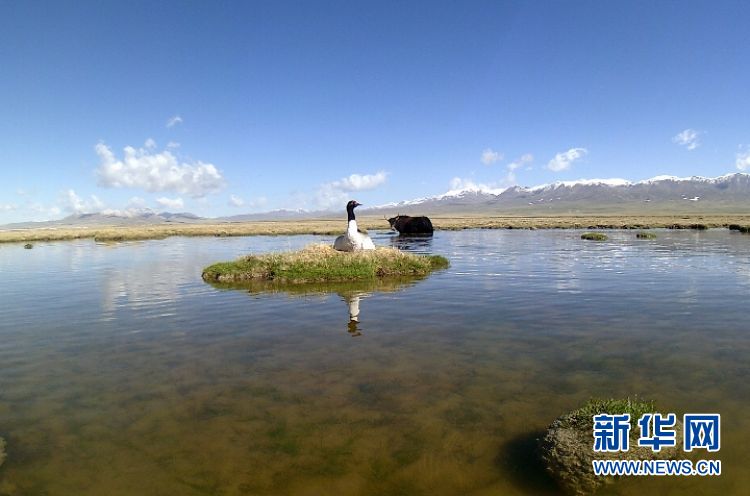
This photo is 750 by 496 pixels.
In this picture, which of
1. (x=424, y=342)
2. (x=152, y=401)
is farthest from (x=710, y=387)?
(x=152, y=401)

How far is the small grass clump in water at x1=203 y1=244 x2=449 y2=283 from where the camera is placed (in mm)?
21984

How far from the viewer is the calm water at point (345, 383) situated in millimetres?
6102

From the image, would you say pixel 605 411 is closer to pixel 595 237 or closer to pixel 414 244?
pixel 414 244

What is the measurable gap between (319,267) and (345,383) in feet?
44.9

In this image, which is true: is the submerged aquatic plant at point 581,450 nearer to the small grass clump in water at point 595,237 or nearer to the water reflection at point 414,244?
the water reflection at point 414,244

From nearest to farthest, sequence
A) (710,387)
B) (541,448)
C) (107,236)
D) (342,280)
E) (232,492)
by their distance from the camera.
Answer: (232,492)
(541,448)
(710,387)
(342,280)
(107,236)

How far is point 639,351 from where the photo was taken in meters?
10.5

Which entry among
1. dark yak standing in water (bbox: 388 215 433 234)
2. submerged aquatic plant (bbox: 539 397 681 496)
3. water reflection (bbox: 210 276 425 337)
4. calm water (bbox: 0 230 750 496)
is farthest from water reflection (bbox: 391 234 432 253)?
submerged aquatic plant (bbox: 539 397 681 496)

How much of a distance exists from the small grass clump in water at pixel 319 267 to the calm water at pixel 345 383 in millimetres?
3549

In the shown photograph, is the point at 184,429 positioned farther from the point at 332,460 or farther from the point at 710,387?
the point at 710,387

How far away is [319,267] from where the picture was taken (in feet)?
73.5

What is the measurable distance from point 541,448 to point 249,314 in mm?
11118

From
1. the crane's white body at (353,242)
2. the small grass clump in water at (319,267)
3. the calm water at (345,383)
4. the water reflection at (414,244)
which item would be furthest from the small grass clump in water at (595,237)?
the crane's white body at (353,242)

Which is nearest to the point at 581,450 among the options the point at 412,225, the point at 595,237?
the point at 595,237
